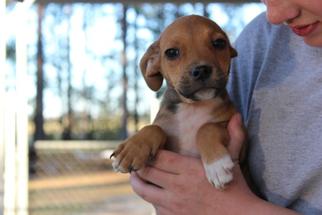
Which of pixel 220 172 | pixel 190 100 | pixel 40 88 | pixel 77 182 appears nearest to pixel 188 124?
pixel 190 100

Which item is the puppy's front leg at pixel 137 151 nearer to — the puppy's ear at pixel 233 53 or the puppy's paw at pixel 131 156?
the puppy's paw at pixel 131 156

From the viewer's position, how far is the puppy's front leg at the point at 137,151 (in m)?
1.61

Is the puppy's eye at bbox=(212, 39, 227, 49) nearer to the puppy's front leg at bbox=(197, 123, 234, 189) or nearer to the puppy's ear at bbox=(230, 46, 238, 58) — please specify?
the puppy's ear at bbox=(230, 46, 238, 58)

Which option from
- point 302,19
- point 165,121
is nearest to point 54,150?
point 165,121

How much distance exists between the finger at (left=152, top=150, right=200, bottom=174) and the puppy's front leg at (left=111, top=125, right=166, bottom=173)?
0.03 metres

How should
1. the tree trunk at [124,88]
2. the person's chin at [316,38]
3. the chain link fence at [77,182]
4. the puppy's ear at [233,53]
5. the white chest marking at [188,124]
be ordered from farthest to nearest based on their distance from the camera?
1. the tree trunk at [124,88]
2. the chain link fence at [77,182]
3. the puppy's ear at [233,53]
4. the white chest marking at [188,124]
5. the person's chin at [316,38]

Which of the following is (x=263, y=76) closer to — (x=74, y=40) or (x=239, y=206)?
(x=239, y=206)

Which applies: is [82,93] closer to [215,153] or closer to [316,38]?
[215,153]

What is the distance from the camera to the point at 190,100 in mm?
1785

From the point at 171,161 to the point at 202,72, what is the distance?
26cm

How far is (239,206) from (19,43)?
430 centimetres

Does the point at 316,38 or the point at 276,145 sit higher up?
the point at 316,38

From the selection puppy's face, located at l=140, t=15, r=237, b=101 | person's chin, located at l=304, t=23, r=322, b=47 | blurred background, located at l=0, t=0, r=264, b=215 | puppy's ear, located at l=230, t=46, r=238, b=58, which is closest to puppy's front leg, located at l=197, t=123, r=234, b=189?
puppy's face, located at l=140, t=15, r=237, b=101

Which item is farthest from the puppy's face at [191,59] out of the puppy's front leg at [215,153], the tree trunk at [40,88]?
the tree trunk at [40,88]
